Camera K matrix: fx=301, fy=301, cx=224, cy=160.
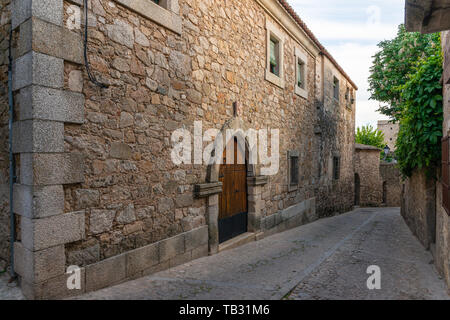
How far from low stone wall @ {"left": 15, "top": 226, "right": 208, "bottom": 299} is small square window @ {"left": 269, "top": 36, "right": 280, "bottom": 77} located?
15.5 feet

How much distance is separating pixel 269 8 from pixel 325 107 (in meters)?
5.20

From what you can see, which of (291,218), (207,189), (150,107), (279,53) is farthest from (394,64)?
(150,107)

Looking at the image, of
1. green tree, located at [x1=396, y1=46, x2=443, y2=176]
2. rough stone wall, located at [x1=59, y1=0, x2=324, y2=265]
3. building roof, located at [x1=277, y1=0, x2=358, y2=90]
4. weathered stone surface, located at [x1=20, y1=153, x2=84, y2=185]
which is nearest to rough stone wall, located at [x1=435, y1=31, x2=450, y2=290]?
green tree, located at [x1=396, y1=46, x2=443, y2=176]

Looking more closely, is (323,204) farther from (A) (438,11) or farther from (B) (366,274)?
(A) (438,11)

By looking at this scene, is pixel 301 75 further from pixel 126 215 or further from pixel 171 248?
pixel 126 215

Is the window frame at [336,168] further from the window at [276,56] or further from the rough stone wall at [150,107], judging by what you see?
the rough stone wall at [150,107]

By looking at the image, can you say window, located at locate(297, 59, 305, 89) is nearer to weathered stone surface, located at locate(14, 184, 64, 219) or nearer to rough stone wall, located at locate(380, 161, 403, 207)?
weathered stone surface, located at locate(14, 184, 64, 219)

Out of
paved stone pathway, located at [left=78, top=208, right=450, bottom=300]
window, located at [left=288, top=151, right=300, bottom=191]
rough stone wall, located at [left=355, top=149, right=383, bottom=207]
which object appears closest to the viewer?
paved stone pathway, located at [left=78, top=208, right=450, bottom=300]

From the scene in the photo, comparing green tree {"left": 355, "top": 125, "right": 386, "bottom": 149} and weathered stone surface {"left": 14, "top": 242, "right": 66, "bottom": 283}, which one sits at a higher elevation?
green tree {"left": 355, "top": 125, "right": 386, "bottom": 149}

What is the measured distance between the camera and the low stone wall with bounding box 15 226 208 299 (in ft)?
9.52

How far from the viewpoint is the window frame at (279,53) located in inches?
282

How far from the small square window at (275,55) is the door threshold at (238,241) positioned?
4.13m

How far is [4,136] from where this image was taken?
131 inches

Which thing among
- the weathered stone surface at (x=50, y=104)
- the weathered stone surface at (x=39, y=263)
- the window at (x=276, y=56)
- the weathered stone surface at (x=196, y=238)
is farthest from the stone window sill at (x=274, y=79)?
the weathered stone surface at (x=39, y=263)
